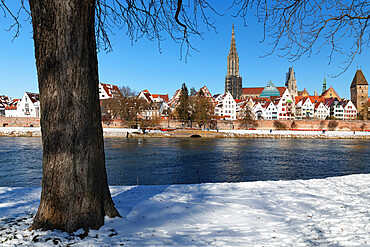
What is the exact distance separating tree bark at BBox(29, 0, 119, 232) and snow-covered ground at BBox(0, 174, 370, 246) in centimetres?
25

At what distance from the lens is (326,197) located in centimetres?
516

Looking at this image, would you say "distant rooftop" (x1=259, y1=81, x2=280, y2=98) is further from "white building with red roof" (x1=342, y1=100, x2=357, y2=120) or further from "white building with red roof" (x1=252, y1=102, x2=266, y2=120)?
"white building with red roof" (x1=252, y1=102, x2=266, y2=120)

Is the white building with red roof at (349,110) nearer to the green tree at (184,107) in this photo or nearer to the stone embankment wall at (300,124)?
the stone embankment wall at (300,124)

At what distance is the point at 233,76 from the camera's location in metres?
126

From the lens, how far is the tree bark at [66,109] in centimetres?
294

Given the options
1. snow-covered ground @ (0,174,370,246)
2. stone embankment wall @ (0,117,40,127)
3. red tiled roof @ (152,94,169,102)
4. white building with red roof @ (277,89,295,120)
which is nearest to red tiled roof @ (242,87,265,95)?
white building with red roof @ (277,89,295,120)

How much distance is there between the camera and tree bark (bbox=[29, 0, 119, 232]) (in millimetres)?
2943

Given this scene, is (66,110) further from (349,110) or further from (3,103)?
(3,103)

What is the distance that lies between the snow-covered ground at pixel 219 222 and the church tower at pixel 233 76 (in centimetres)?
12373

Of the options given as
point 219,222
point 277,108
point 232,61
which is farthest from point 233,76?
point 219,222

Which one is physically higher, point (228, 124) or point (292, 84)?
point (292, 84)

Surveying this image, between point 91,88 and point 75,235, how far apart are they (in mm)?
1681

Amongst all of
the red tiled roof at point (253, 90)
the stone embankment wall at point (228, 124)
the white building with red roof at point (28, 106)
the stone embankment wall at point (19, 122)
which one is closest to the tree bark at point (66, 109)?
the stone embankment wall at point (228, 124)

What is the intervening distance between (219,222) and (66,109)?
2.43 m
